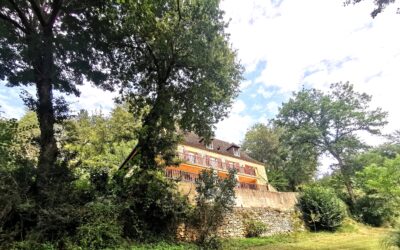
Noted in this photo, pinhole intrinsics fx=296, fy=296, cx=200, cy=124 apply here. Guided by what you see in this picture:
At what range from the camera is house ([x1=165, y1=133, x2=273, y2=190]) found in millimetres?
33069

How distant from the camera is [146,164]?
13453 mm

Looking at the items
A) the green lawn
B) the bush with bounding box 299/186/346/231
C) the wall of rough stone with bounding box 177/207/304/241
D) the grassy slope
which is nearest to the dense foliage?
the wall of rough stone with bounding box 177/207/304/241

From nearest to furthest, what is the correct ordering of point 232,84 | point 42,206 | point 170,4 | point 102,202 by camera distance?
1. point 42,206
2. point 102,202
3. point 170,4
4. point 232,84

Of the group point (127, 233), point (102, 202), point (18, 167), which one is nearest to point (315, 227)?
point (127, 233)

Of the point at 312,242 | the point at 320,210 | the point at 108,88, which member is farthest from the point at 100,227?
the point at 320,210

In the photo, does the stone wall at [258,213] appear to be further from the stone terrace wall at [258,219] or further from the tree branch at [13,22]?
the tree branch at [13,22]

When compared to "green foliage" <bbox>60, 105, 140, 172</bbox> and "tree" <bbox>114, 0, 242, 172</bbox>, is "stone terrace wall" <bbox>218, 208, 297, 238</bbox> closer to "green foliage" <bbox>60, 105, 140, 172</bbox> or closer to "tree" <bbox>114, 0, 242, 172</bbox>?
"tree" <bbox>114, 0, 242, 172</bbox>

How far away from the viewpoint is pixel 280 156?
143 feet

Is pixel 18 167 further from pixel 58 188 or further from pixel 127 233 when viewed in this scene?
pixel 127 233

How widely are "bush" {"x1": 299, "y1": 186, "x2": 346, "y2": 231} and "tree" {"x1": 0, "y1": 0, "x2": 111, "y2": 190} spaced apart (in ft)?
53.2

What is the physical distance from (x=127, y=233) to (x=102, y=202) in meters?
1.72

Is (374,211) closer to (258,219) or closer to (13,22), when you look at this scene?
(258,219)

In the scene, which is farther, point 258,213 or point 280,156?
point 280,156

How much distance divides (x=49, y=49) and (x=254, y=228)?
13.5 metres
